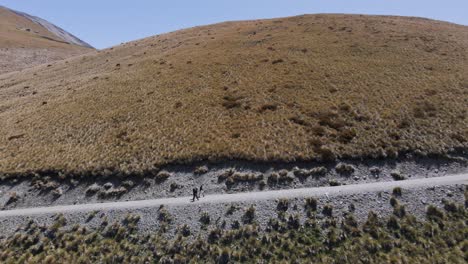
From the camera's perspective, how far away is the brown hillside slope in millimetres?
25922

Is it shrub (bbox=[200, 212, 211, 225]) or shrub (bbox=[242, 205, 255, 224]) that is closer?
shrub (bbox=[242, 205, 255, 224])

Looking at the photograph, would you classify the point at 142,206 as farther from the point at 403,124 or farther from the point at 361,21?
the point at 361,21

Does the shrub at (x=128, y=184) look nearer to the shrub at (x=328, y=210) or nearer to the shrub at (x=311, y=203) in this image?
the shrub at (x=311, y=203)

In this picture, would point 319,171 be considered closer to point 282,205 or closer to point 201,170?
point 282,205

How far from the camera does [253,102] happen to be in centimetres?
3631

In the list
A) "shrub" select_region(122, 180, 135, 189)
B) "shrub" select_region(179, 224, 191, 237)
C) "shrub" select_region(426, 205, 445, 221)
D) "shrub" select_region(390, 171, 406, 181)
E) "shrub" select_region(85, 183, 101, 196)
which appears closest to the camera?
"shrub" select_region(426, 205, 445, 221)

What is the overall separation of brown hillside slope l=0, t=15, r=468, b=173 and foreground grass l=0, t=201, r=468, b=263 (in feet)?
24.6

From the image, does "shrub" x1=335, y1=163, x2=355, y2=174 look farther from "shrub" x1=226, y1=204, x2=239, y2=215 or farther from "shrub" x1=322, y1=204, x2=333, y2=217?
"shrub" x1=226, y1=204, x2=239, y2=215

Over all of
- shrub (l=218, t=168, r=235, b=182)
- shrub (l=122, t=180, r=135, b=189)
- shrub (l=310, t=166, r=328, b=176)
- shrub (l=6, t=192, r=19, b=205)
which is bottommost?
shrub (l=6, t=192, r=19, b=205)

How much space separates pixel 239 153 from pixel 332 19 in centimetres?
6158

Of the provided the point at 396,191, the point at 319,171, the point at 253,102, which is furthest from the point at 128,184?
the point at 396,191

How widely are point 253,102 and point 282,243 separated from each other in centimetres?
2275

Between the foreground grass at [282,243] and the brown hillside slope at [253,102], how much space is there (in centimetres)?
750

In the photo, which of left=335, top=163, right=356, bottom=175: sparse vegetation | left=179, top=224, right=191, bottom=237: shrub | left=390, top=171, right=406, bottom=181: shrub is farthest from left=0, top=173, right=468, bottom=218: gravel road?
left=179, top=224, right=191, bottom=237: shrub
